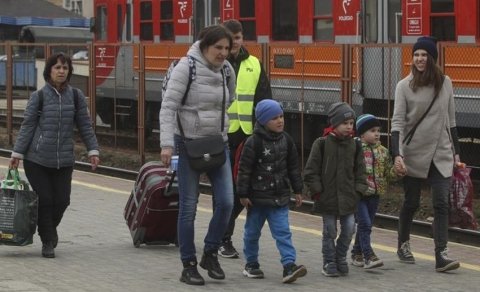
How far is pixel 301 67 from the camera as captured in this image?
16.7 metres

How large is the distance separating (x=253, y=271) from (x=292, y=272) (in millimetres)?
375

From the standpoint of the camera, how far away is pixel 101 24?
24766 millimetres

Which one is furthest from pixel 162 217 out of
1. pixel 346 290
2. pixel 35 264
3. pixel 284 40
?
pixel 284 40

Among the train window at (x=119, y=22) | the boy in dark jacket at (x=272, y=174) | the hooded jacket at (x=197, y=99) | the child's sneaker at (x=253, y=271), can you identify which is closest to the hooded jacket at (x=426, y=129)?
the boy in dark jacket at (x=272, y=174)

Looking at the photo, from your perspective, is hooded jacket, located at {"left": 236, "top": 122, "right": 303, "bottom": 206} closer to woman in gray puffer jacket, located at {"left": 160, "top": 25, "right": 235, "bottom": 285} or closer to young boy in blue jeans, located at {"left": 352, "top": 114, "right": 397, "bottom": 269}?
woman in gray puffer jacket, located at {"left": 160, "top": 25, "right": 235, "bottom": 285}

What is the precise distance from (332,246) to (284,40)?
1010cm

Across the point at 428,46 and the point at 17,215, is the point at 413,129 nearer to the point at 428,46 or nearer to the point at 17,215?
the point at 428,46

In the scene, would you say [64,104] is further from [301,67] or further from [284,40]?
[284,40]

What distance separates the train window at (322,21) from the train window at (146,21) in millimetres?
5111

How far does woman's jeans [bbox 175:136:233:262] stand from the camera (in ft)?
27.8

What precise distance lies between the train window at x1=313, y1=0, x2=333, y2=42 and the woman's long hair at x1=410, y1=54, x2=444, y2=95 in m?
8.57

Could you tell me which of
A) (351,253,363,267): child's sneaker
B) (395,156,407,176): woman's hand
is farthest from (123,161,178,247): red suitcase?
(395,156,407,176): woman's hand

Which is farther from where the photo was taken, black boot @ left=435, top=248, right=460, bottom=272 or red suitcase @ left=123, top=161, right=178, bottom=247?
red suitcase @ left=123, top=161, right=178, bottom=247

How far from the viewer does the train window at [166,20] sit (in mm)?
21594
